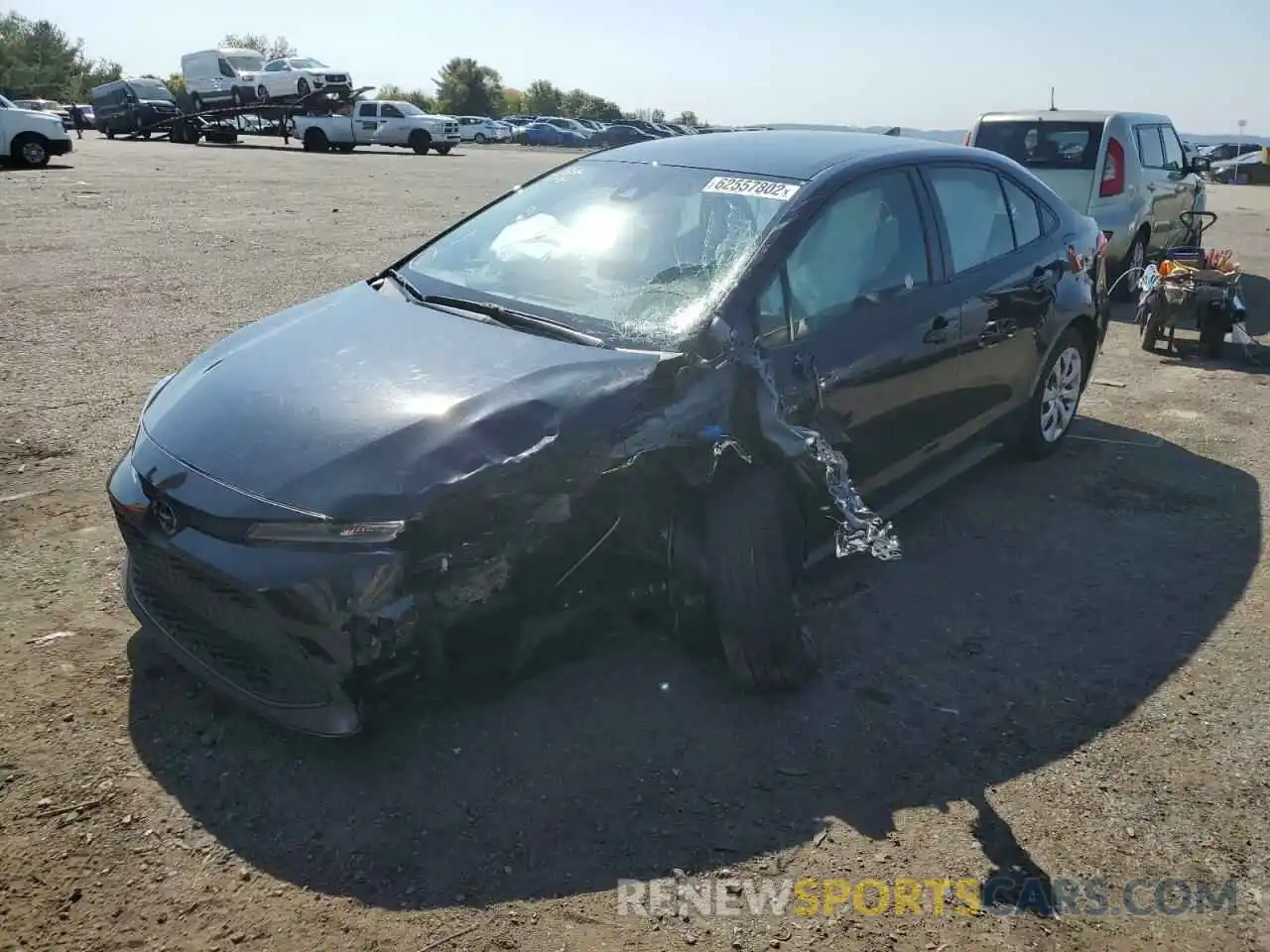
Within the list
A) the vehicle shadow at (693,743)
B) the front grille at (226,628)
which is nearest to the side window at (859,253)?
the vehicle shadow at (693,743)

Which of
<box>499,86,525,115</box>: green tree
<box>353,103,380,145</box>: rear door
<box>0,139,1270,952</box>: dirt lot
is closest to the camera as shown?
<box>0,139,1270,952</box>: dirt lot

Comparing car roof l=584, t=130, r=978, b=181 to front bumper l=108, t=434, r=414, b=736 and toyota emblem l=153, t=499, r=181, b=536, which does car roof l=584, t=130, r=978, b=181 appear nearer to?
front bumper l=108, t=434, r=414, b=736

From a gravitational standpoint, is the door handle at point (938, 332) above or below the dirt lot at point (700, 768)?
above

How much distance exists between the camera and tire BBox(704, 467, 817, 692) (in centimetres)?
314

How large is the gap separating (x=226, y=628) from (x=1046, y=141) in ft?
31.4

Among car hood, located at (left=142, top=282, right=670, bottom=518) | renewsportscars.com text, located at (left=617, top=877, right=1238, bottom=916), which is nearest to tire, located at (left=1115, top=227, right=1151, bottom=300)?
car hood, located at (left=142, top=282, right=670, bottom=518)

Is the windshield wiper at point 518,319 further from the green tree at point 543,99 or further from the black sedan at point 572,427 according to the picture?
the green tree at point 543,99

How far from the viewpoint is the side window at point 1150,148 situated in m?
10.2

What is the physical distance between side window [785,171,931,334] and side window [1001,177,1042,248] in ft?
3.22

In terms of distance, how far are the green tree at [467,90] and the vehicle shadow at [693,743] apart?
86.5m

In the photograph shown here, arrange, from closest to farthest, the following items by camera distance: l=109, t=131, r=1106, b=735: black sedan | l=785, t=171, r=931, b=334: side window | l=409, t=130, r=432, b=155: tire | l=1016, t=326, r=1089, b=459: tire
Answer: l=109, t=131, r=1106, b=735: black sedan
l=785, t=171, r=931, b=334: side window
l=1016, t=326, r=1089, b=459: tire
l=409, t=130, r=432, b=155: tire

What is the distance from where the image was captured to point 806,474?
3.36 m

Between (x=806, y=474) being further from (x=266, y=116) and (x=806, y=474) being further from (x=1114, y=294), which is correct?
(x=266, y=116)

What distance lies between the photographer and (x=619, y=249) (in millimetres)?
3809
